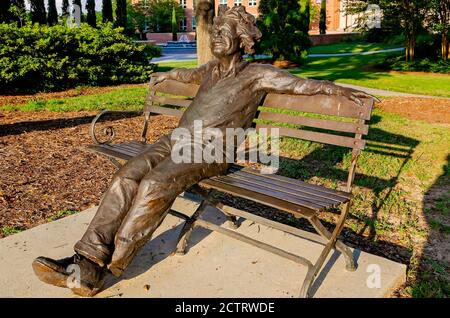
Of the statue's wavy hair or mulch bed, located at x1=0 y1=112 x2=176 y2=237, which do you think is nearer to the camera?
the statue's wavy hair

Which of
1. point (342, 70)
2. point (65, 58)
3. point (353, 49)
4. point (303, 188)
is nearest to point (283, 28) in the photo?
point (342, 70)

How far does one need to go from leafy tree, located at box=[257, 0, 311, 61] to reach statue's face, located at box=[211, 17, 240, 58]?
52.5 feet

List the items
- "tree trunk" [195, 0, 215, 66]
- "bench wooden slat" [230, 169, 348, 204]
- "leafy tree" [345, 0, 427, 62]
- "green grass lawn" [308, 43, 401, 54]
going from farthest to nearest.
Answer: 1. "green grass lawn" [308, 43, 401, 54]
2. "leafy tree" [345, 0, 427, 62]
3. "tree trunk" [195, 0, 215, 66]
4. "bench wooden slat" [230, 169, 348, 204]

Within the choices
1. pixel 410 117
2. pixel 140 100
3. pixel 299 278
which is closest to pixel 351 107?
pixel 299 278

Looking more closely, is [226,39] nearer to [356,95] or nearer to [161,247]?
[356,95]

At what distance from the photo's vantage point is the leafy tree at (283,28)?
1908cm

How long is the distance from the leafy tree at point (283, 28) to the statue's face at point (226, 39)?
629 inches

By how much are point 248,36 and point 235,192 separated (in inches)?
49.5

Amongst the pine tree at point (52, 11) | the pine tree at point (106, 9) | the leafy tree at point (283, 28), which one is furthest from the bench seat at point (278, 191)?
the pine tree at point (52, 11)

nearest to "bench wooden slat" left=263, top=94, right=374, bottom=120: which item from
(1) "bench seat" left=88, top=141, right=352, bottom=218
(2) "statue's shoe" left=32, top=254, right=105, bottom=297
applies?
(1) "bench seat" left=88, top=141, right=352, bottom=218

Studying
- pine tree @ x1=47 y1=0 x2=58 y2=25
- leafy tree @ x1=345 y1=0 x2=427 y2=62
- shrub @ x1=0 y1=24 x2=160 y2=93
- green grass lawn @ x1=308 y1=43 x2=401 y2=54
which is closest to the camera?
shrub @ x1=0 y1=24 x2=160 y2=93

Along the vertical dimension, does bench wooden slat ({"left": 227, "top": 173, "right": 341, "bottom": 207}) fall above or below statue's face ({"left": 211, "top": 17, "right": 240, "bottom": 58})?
below

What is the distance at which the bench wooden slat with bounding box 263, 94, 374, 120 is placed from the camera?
327 cm

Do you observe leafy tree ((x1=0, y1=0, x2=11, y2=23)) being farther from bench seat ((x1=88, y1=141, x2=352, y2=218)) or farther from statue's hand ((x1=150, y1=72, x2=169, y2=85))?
bench seat ((x1=88, y1=141, x2=352, y2=218))
